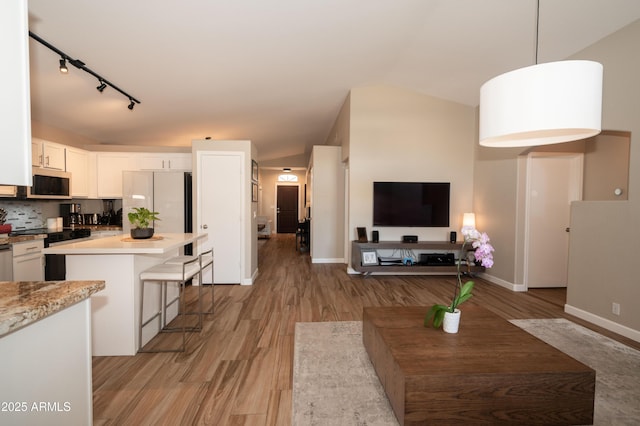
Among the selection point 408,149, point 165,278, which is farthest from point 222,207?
point 408,149

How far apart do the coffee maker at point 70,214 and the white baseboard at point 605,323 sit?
717cm

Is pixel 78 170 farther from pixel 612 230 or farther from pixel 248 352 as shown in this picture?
pixel 612 230

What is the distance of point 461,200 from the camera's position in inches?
210

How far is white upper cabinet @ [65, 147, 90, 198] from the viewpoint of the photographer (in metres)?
4.61

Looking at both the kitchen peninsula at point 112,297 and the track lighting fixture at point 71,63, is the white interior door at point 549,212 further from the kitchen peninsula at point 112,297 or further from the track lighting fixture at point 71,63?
the track lighting fixture at point 71,63

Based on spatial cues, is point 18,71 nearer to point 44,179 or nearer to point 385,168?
point 44,179

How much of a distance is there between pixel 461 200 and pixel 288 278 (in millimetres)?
3385

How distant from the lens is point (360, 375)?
2164 millimetres

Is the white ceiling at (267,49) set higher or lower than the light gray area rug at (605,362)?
higher

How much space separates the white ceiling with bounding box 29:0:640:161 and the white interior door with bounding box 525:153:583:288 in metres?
1.60

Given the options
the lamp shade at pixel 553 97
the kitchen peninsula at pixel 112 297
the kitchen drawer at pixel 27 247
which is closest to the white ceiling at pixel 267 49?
the kitchen drawer at pixel 27 247

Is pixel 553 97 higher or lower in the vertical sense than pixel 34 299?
higher

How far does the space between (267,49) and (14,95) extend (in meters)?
3.06

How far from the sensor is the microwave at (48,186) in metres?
3.83
